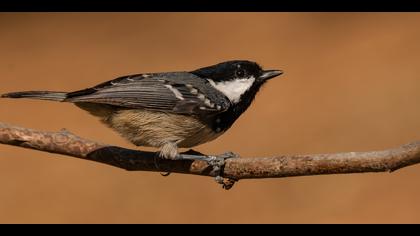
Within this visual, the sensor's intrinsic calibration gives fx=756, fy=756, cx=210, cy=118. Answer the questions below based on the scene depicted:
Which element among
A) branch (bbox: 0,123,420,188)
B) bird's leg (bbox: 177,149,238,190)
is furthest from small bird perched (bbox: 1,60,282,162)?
bird's leg (bbox: 177,149,238,190)

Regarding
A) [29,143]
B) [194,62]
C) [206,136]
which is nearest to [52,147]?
[29,143]

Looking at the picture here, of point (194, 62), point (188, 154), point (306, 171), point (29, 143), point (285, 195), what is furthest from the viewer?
point (194, 62)

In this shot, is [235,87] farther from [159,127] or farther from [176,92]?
[159,127]

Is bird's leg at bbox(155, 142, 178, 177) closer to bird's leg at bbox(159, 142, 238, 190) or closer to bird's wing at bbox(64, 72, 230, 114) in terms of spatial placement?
bird's leg at bbox(159, 142, 238, 190)

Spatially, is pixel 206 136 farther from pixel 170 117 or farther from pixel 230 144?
pixel 230 144

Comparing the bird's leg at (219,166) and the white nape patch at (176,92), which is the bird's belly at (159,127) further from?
the bird's leg at (219,166)

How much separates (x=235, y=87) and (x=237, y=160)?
812mm

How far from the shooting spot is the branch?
300cm

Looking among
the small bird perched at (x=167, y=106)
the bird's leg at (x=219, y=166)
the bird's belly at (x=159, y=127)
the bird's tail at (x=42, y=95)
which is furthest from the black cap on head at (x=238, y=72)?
the bird's tail at (x=42, y=95)

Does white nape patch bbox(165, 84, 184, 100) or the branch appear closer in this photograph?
the branch

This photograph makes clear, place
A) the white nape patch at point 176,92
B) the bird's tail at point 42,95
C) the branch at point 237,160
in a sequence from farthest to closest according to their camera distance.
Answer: the white nape patch at point 176,92
the bird's tail at point 42,95
the branch at point 237,160

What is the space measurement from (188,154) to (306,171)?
0.92m

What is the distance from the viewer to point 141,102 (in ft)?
12.9

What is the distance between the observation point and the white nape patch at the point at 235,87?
→ 4.14 meters
